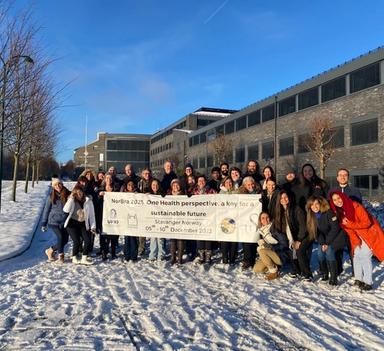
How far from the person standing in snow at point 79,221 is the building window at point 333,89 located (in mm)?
29407

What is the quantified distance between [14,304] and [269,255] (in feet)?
15.1

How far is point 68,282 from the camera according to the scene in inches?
301

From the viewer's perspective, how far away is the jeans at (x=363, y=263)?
7.14 metres

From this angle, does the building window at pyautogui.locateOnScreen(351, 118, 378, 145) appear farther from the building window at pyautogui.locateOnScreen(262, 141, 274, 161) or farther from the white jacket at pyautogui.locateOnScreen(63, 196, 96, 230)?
the white jacket at pyautogui.locateOnScreen(63, 196, 96, 230)

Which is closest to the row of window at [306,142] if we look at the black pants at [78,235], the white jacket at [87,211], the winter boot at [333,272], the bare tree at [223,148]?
the bare tree at [223,148]

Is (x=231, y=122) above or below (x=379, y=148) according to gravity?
above

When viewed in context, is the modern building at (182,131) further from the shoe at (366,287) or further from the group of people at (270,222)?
the shoe at (366,287)

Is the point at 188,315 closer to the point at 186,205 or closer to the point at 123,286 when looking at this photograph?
the point at 123,286

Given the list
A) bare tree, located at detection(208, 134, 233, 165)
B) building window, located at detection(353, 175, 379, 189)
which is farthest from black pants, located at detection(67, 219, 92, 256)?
bare tree, located at detection(208, 134, 233, 165)

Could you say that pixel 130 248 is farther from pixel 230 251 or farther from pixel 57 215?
pixel 230 251

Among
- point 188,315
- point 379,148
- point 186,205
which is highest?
point 379,148

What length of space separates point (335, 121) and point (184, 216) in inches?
1112

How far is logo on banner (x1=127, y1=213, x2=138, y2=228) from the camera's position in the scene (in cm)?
987

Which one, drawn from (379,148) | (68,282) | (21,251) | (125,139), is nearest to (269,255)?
(68,282)
